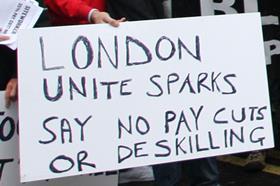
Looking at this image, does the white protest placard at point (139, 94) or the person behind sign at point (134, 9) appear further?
the person behind sign at point (134, 9)

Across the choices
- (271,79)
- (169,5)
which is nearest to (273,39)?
(271,79)

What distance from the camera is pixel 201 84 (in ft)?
7.63

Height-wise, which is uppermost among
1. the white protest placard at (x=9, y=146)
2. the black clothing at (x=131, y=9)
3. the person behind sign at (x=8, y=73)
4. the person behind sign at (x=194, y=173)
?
the black clothing at (x=131, y=9)

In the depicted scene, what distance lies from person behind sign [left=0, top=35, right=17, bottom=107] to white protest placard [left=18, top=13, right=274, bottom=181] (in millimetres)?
159

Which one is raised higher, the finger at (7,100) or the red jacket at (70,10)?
the red jacket at (70,10)

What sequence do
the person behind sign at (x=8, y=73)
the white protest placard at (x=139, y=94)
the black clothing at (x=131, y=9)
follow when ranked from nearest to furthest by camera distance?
the white protest placard at (x=139, y=94) → the person behind sign at (x=8, y=73) → the black clothing at (x=131, y=9)

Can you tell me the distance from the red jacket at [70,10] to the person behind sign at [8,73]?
0.84 ft

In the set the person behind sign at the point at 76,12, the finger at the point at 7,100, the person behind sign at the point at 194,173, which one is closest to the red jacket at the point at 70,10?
the person behind sign at the point at 76,12

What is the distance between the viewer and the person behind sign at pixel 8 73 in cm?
229

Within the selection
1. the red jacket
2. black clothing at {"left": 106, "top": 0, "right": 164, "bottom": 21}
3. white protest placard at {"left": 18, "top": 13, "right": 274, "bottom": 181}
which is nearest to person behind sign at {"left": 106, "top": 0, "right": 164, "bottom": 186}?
black clothing at {"left": 106, "top": 0, "right": 164, "bottom": 21}

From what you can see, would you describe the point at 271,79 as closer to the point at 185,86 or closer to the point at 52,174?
the point at 185,86

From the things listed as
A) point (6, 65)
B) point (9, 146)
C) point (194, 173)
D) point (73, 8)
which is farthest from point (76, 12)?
point (194, 173)

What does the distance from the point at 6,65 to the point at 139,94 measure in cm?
53

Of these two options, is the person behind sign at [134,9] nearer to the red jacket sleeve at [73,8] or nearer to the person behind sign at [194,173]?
the red jacket sleeve at [73,8]
